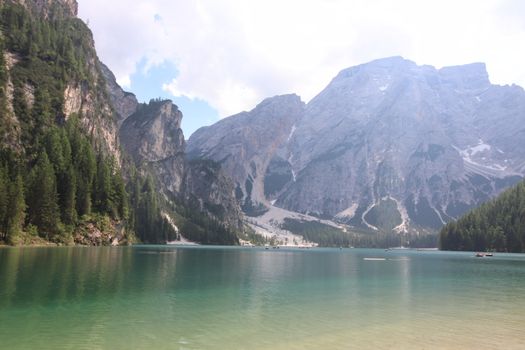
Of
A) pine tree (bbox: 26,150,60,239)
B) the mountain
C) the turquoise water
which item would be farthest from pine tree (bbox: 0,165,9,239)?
the turquoise water

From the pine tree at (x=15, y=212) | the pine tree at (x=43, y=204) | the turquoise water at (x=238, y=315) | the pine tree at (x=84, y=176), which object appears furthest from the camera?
the pine tree at (x=84, y=176)

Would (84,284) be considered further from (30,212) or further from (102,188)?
(102,188)

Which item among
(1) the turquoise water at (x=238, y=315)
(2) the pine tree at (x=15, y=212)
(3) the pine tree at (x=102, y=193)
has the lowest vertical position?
(1) the turquoise water at (x=238, y=315)

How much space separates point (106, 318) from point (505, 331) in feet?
84.9

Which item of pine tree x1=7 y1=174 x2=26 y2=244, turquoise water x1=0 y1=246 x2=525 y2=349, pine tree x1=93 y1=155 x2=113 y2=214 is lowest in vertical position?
turquoise water x1=0 y1=246 x2=525 y2=349

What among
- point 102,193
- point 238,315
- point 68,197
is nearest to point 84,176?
point 102,193

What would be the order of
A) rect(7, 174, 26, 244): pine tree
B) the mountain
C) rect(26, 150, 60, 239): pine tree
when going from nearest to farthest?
1. rect(7, 174, 26, 244): pine tree
2. the mountain
3. rect(26, 150, 60, 239): pine tree

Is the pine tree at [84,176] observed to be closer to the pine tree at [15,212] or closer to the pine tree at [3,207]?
the pine tree at [15,212]

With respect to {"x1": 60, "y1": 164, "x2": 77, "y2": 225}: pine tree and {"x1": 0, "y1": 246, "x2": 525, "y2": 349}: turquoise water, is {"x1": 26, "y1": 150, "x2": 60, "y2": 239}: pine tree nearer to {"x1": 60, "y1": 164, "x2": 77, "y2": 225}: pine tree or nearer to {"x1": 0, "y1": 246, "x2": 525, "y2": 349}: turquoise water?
{"x1": 60, "y1": 164, "x2": 77, "y2": 225}: pine tree

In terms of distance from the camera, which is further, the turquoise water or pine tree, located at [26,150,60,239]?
pine tree, located at [26,150,60,239]

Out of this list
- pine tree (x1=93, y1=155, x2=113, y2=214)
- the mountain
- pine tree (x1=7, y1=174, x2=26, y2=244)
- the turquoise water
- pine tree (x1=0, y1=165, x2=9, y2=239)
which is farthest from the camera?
pine tree (x1=93, y1=155, x2=113, y2=214)

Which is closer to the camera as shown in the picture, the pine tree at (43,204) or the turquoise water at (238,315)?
the turquoise water at (238,315)

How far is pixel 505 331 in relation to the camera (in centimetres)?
2908

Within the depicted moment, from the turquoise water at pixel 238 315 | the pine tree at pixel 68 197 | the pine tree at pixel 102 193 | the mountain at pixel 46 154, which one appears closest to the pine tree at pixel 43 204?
the mountain at pixel 46 154
